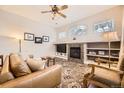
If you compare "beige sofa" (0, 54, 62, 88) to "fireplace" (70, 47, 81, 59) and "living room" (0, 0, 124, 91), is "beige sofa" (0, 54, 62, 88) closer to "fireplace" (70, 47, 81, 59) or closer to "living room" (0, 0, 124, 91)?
"living room" (0, 0, 124, 91)

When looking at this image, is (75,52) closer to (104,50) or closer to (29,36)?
(104,50)

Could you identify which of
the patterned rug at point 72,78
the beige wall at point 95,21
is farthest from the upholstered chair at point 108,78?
the beige wall at point 95,21

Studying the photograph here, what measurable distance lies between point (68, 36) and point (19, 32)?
2.29m

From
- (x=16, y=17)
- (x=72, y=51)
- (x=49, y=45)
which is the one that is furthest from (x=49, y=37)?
(x=16, y=17)

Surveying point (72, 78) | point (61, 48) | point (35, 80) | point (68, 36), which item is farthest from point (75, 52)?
point (35, 80)

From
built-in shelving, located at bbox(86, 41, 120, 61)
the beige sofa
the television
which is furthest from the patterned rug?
the television

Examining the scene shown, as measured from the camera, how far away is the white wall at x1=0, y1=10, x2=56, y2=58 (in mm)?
4297

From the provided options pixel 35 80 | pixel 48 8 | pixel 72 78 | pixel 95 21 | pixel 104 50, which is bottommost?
pixel 72 78

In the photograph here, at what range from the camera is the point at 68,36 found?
5.38 metres

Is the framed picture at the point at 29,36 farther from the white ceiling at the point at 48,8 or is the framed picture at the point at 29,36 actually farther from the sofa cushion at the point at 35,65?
the sofa cushion at the point at 35,65

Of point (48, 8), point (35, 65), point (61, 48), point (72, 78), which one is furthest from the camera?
point (61, 48)

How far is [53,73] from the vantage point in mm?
1621
